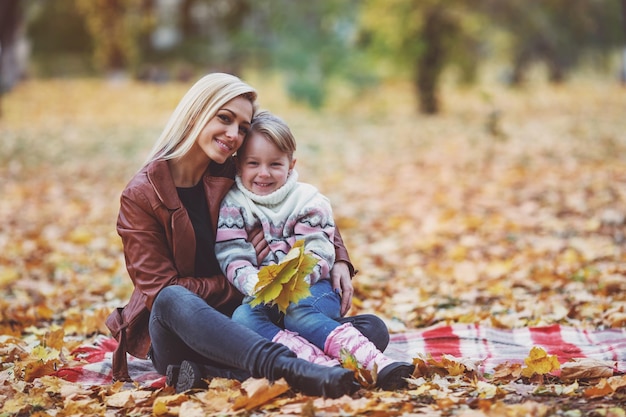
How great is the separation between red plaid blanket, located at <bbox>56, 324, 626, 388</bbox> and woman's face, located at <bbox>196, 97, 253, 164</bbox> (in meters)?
0.92

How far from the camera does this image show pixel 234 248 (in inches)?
117

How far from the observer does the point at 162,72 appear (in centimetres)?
2411

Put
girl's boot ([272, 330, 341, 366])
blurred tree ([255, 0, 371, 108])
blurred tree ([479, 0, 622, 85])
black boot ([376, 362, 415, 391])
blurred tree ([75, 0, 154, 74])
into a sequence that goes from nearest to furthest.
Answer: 1. black boot ([376, 362, 415, 391])
2. girl's boot ([272, 330, 341, 366])
3. blurred tree ([479, 0, 622, 85])
4. blurred tree ([255, 0, 371, 108])
5. blurred tree ([75, 0, 154, 74])

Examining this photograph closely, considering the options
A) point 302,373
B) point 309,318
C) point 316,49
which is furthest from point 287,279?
point 316,49

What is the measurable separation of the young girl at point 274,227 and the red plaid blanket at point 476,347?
50 cm

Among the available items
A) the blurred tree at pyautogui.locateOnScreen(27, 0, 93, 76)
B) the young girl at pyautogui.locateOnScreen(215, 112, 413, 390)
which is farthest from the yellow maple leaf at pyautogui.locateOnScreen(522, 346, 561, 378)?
the blurred tree at pyautogui.locateOnScreen(27, 0, 93, 76)

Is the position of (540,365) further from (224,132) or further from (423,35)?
(423,35)

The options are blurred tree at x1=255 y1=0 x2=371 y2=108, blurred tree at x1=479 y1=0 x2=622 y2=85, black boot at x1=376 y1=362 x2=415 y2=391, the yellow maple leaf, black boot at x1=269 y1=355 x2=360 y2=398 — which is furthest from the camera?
blurred tree at x1=255 y1=0 x2=371 y2=108

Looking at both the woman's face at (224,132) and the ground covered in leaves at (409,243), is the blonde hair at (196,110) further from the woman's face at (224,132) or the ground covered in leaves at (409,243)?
the ground covered in leaves at (409,243)

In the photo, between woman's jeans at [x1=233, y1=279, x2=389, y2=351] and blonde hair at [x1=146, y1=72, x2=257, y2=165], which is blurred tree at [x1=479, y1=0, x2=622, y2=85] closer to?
blonde hair at [x1=146, y1=72, x2=257, y2=165]

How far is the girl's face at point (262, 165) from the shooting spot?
3.04 metres

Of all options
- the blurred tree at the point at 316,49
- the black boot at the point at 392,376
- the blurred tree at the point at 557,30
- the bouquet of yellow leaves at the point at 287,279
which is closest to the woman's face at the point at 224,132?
the bouquet of yellow leaves at the point at 287,279

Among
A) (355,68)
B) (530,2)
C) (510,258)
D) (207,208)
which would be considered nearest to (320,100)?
(355,68)

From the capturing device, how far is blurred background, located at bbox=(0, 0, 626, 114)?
46.7 feet
